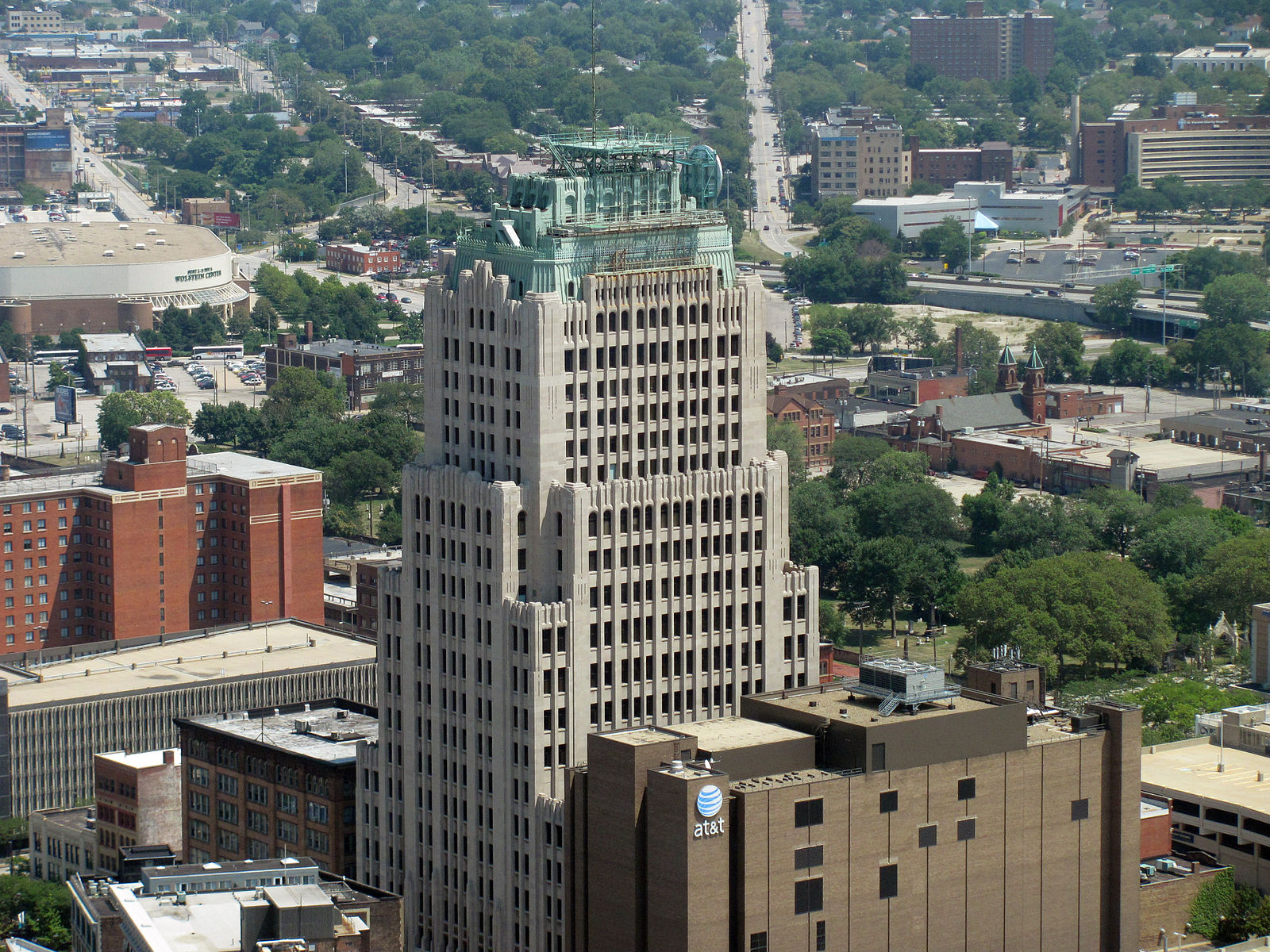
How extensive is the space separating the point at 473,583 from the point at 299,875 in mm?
15578

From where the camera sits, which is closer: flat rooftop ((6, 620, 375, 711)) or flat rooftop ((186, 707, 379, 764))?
flat rooftop ((186, 707, 379, 764))

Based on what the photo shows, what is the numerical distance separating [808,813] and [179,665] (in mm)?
80047

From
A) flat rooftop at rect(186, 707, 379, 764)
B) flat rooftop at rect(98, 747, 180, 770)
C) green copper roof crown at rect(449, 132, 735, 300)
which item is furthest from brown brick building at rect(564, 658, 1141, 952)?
flat rooftop at rect(98, 747, 180, 770)

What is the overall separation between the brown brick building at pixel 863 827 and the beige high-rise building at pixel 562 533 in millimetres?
5623

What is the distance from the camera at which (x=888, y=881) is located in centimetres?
12338

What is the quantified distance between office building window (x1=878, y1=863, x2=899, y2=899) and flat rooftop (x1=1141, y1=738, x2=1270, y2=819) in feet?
113

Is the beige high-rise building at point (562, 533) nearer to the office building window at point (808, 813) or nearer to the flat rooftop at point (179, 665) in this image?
the office building window at point (808, 813)

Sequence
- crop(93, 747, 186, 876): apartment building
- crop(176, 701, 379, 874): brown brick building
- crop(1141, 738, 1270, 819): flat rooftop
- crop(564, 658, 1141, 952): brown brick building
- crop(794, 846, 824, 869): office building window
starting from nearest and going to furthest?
crop(564, 658, 1141, 952): brown brick building < crop(794, 846, 824, 869): office building window < crop(176, 701, 379, 874): brown brick building < crop(1141, 738, 1270, 819): flat rooftop < crop(93, 747, 186, 876): apartment building

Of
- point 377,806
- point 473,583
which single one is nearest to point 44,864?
point 377,806

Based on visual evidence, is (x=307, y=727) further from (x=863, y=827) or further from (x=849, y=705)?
(x=863, y=827)

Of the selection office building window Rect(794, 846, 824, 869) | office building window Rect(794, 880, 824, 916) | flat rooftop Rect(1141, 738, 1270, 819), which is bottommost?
flat rooftop Rect(1141, 738, 1270, 819)

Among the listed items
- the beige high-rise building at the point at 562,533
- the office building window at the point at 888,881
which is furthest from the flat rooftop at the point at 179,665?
the office building window at the point at 888,881

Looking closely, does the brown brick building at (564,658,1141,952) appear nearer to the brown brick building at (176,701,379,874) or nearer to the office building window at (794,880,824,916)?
the office building window at (794,880,824,916)

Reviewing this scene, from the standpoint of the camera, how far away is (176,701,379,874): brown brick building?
143 m
